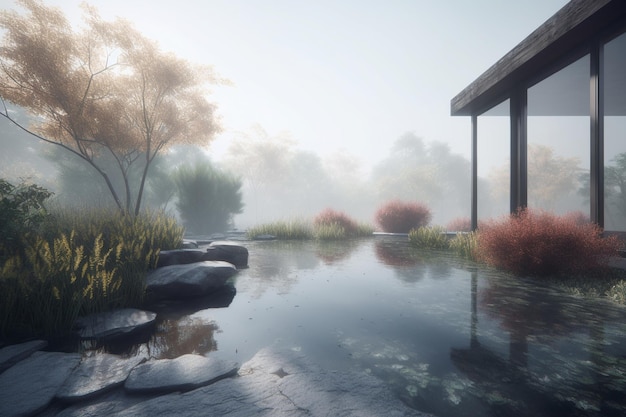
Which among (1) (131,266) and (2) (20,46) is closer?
(1) (131,266)

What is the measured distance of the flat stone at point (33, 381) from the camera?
1.60 m

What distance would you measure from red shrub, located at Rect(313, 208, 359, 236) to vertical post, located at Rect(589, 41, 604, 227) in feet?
27.5

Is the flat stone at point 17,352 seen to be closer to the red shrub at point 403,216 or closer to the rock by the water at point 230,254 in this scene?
the rock by the water at point 230,254

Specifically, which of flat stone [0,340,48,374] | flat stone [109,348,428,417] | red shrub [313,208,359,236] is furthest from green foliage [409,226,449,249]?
flat stone [0,340,48,374]

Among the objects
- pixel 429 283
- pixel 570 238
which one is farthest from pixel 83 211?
pixel 570 238

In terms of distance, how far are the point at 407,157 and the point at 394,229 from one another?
52040 millimetres

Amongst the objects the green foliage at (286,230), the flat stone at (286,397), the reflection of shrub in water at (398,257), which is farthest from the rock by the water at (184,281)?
the green foliage at (286,230)

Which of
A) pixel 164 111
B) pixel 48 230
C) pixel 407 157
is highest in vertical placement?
pixel 407 157

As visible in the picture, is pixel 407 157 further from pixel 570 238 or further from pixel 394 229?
pixel 570 238

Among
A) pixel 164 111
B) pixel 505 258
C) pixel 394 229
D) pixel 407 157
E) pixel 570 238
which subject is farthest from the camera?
pixel 407 157

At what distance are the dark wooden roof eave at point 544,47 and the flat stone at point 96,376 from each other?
21.8ft

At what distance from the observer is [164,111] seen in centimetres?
1035

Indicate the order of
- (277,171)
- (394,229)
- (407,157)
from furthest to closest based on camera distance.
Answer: (407,157), (277,171), (394,229)

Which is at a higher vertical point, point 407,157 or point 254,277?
point 407,157
